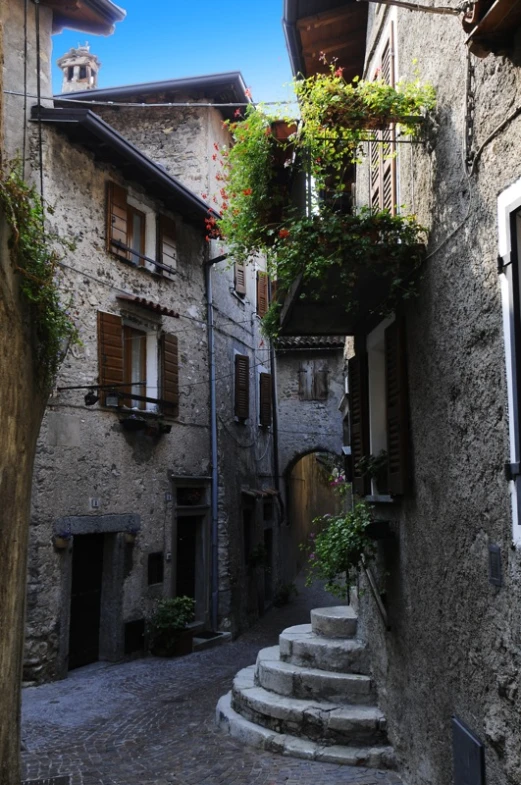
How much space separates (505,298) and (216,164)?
13458 mm

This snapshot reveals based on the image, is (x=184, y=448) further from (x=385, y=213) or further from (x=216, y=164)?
(x=385, y=213)

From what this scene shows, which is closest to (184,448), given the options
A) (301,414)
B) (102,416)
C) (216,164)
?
(102,416)

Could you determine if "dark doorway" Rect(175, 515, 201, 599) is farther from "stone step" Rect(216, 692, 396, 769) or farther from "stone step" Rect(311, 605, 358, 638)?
"stone step" Rect(216, 692, 396, 769)

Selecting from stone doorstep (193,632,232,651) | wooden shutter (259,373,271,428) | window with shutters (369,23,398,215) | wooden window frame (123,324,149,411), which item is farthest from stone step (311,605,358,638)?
wooden shutter (259,373,271,428)

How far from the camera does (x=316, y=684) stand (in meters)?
7.11

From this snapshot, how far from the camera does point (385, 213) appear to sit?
214 inches

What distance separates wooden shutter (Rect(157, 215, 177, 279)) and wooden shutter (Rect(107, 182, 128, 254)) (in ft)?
3.09

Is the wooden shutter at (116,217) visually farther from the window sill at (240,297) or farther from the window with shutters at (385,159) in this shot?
the window with shutters at (385,159)

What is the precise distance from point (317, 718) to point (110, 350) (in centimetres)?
657

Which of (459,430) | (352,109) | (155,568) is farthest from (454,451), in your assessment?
(155,568)

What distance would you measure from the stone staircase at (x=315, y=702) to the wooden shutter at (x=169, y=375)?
584 centimetres

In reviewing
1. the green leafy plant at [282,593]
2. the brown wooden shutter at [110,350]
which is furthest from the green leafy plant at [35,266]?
the green leafy plant at [282,593]

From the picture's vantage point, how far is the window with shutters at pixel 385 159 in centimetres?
620

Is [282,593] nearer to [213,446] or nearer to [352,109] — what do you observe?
[213,446]
